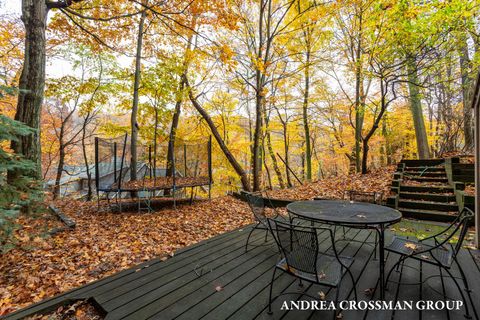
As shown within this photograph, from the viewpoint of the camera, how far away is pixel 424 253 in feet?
7.39

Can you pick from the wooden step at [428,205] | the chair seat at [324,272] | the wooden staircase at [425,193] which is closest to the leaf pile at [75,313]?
the chair seat at [324,272]

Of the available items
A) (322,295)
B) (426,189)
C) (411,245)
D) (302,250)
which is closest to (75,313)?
(302,250)

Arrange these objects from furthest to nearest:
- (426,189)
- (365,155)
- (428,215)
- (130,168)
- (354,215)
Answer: (365,155)
(130,168)
(426,189)
(428,215)
(354,215)

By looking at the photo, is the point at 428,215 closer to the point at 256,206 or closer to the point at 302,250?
the point at 256,206

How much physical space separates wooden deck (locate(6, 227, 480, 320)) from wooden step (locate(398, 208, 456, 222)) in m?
2.18

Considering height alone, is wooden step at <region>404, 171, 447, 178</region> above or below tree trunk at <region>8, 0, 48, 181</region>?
below

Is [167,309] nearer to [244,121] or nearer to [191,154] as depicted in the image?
[191,154]

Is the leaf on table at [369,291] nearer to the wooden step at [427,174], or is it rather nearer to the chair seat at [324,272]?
→ the chair seat at [324,272]

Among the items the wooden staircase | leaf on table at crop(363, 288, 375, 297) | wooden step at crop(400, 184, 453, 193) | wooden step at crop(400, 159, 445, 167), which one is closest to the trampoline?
leaf on table at crop(363, 288, 375, 297)

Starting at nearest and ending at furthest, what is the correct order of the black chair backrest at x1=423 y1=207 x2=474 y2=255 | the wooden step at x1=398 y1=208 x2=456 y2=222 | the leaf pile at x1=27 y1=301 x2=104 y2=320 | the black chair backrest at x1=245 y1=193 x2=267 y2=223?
the black chair backrest at x1=423 y1=207 x2=474 y2=255 → the leaf pile at x1=27 y1=301 x2=104 y2=320 → the black chair backrest at x1=245 y1=193 x2=267 y2=223 → the wooden step at x1=398 y1=208 x2=456 y2=222

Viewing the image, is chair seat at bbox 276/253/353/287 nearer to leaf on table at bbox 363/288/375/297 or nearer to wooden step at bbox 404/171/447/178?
leaf on table at bbox 363/288/375/297

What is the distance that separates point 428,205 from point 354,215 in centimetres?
429

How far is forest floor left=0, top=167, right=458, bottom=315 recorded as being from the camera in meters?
2.48

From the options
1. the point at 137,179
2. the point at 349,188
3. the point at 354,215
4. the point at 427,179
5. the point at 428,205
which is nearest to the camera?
the point at 354,215
